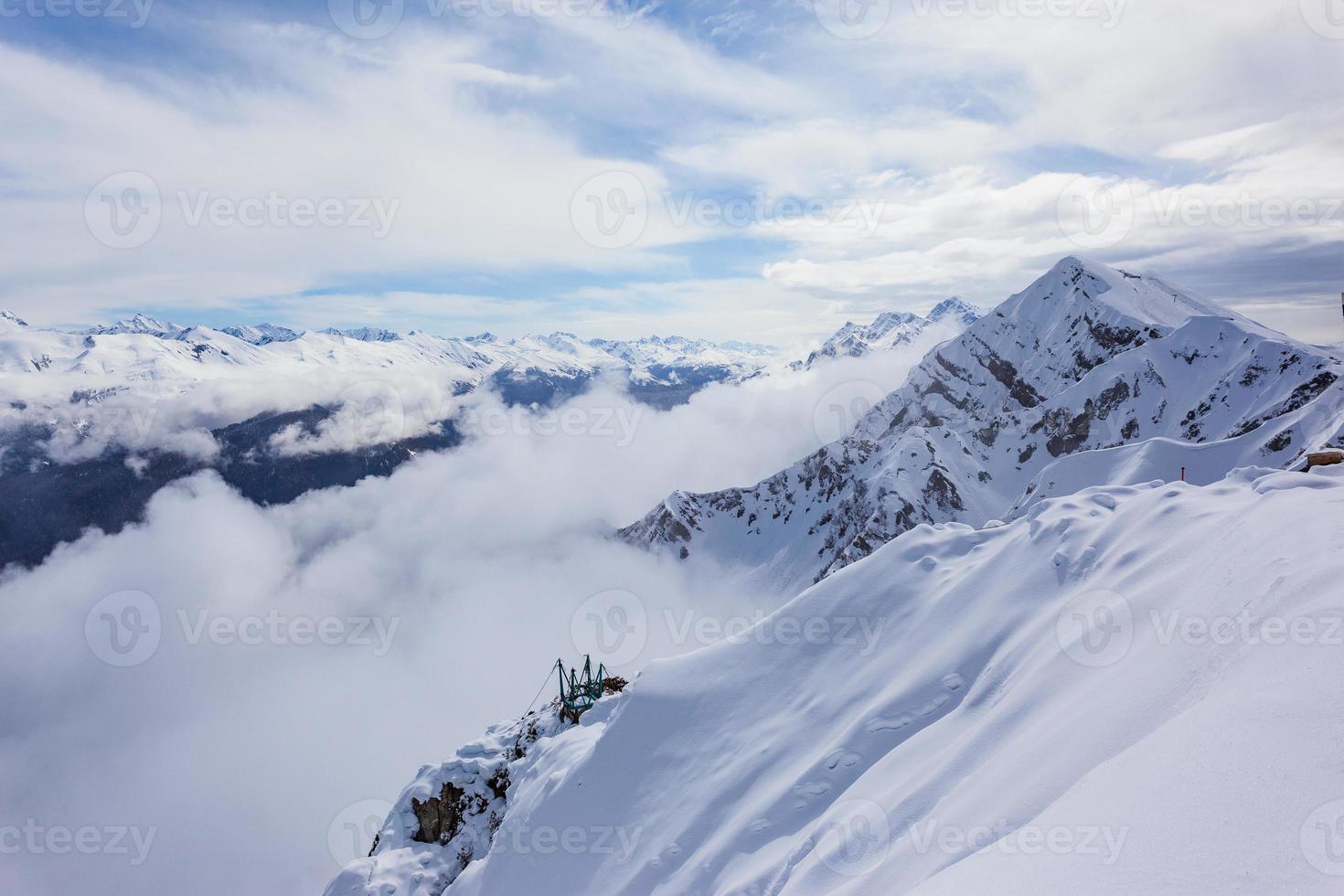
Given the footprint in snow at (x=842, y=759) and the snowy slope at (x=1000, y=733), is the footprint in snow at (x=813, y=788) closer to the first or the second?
the snowy slope at (x=1000, y=733)

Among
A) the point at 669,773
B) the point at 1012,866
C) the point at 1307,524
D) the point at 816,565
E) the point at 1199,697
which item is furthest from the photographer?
the point at 816,565

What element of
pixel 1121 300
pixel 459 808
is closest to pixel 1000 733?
pixel 459 808

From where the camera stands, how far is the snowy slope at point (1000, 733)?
766 centimetres

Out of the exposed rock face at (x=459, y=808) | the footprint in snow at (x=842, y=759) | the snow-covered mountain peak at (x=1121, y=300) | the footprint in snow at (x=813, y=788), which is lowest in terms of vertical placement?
the exposed rock face at (x=459, y=808)

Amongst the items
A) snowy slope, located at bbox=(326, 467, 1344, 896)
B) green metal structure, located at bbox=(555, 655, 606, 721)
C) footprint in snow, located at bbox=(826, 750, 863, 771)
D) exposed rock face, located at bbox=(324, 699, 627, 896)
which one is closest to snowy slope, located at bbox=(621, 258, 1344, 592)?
snowy slope, located at bbox=(326, 467, 1344, 896)

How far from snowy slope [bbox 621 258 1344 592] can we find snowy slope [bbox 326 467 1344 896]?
2570 inches

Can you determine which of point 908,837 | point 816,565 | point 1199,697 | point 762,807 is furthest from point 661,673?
point 816,565

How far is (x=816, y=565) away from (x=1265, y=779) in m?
176

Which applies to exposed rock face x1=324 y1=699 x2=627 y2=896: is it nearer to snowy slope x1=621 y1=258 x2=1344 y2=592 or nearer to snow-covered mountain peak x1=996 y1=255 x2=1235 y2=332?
snowy slope x1=621 y1=258 x2=1344 y2=592

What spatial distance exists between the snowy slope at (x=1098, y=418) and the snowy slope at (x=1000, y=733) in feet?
214

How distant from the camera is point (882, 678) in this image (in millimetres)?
19953

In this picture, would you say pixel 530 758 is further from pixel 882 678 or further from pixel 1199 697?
pixel 1199 697

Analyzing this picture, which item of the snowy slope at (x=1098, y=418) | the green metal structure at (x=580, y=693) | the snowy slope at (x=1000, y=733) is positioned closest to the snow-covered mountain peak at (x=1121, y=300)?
the snowy slope at (x=1098, y=418)

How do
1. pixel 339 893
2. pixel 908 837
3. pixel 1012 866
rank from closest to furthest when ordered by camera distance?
pixel 1012 866
pixel 908 837
pixel 339 893
